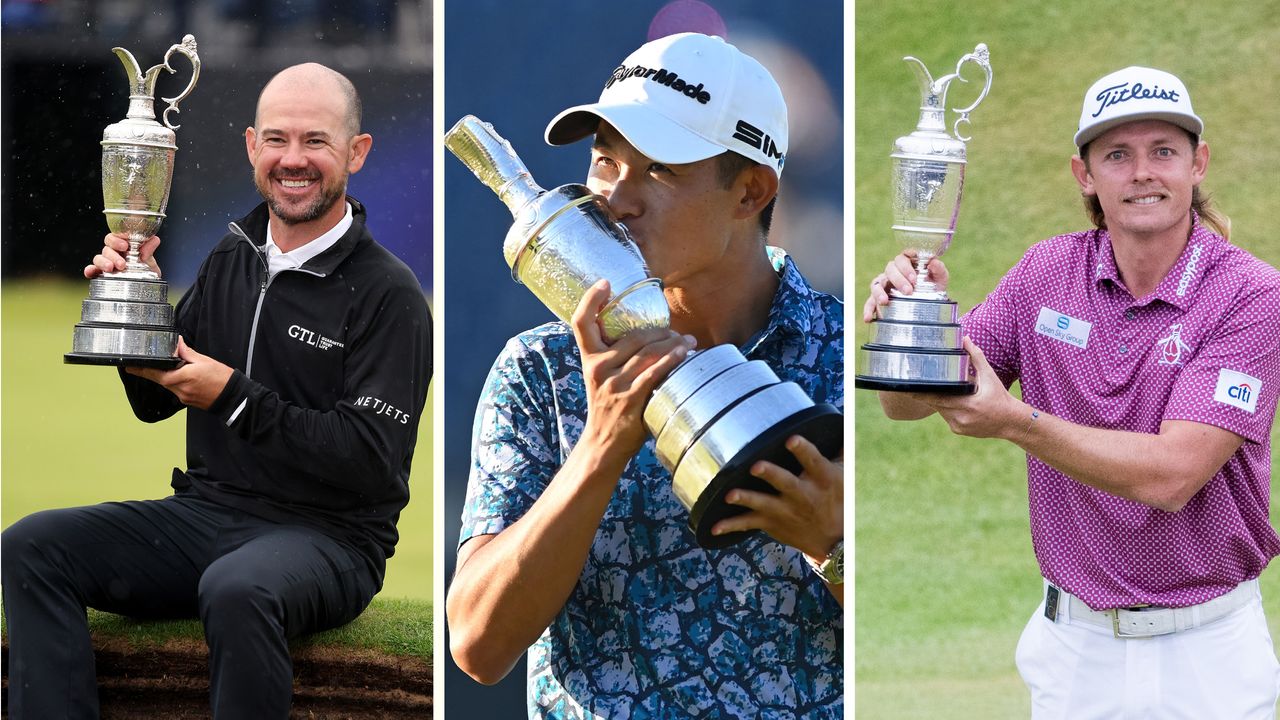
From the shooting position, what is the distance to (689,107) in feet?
9.05

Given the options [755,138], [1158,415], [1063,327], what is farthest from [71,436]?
[1158,415]

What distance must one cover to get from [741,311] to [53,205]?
1549 mm

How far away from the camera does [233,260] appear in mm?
3389

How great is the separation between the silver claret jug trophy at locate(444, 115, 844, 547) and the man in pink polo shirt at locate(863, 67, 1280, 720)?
1.81ft

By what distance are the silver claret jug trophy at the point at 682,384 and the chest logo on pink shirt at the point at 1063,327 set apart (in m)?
0.69

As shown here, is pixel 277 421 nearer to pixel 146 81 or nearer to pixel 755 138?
pixel 146 81

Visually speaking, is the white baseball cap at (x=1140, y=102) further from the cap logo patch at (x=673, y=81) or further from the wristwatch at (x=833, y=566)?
the wristwatch at (x=833, y=566)

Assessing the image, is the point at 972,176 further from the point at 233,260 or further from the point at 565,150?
the point at 233,260

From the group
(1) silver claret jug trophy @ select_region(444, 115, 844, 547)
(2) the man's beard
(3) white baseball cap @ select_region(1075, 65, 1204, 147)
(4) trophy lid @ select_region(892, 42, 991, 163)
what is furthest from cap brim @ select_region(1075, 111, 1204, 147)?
(2) the man's beard

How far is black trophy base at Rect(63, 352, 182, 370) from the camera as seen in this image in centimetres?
308

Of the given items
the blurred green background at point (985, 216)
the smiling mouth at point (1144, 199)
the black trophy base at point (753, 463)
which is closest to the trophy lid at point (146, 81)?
the black trophy base at point (753, 463)

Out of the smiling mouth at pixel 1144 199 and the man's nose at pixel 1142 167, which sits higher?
the man's nose at pixel 1142 167

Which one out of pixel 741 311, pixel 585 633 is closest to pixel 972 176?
pixel 741 311

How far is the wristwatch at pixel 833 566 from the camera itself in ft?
8.87
